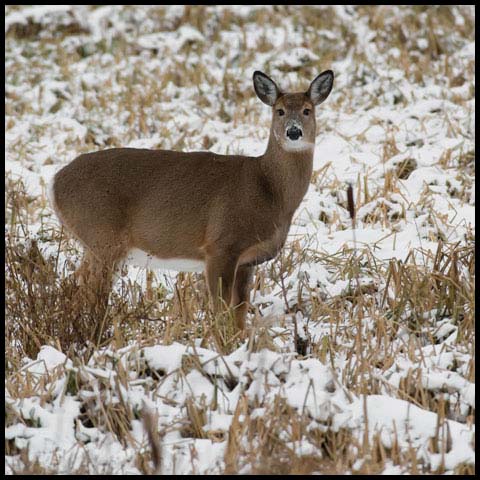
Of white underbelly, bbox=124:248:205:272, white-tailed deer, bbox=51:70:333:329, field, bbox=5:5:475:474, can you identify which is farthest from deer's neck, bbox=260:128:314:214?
white underbelly, bbox=124:248:205:272

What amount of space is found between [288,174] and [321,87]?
0.69m

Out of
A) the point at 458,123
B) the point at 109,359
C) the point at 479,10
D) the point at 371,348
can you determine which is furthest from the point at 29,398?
the point at 479,10

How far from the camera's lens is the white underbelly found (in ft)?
22.4

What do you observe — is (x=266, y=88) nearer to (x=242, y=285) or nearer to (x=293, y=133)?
(x=293, y=133)

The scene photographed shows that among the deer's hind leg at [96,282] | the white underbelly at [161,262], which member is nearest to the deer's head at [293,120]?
the white underbelly at [161,262]

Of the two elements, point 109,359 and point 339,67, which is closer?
point 109,359

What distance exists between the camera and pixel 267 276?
7.33 meters

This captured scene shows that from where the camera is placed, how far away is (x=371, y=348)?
5.43m

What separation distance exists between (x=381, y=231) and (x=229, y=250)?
6.13 ft

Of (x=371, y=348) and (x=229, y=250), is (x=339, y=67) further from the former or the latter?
(x=371, y=348)

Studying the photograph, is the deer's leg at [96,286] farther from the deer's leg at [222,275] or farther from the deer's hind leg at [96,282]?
the deer's leg at [222,275]

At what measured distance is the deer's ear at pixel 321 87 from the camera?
711 cm

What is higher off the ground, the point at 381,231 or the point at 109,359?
the point at 381,231

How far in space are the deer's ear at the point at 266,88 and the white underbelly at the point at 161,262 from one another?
1.16 metres
